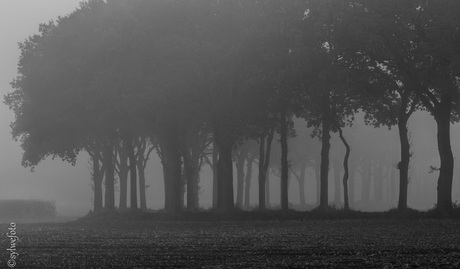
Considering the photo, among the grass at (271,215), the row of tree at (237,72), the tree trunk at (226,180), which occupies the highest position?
the row of tree at (237,72)

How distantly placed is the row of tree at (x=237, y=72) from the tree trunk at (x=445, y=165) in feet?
0.26

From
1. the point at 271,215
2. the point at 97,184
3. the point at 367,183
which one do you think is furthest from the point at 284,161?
the point at 367,183

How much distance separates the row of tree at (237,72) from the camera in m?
55.6

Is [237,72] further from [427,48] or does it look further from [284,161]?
[427,48]

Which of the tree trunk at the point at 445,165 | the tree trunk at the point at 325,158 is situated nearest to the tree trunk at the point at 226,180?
the tree trunk at the point at 325,158

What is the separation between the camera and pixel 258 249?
3158 centimetres

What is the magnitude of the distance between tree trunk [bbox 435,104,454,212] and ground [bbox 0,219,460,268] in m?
11.6

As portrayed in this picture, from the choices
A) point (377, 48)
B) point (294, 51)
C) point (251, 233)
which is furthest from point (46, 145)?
point (251, 233)

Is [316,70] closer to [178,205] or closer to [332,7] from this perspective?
[332,7]

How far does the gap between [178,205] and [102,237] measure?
25.6 m

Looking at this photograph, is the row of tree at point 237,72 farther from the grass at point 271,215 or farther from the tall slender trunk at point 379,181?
the tall slender trunk at point 379,181

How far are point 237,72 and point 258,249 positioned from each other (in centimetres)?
3265

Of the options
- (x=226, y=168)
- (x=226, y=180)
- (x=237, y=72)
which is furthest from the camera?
(x=226, y=168)

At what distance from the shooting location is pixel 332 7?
56.2 metres
